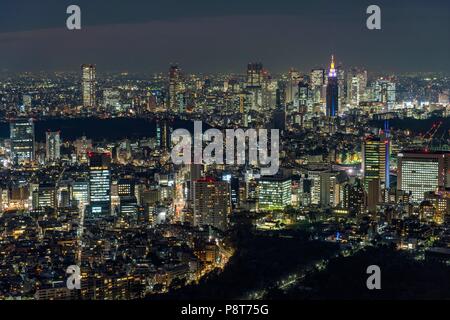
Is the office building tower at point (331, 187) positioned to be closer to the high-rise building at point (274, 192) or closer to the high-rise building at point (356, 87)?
the high-rise building at point (274, 192)

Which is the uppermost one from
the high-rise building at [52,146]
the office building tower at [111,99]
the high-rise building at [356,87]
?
the high-rise building at [356,87]

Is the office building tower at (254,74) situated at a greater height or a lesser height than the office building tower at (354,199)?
greater

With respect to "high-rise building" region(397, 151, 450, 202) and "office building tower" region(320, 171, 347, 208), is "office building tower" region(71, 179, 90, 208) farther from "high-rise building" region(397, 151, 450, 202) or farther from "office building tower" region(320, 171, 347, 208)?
"high-rise building" region(397, 151, 450, 202)

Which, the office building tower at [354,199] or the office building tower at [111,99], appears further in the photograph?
the office building tower at [111,99]

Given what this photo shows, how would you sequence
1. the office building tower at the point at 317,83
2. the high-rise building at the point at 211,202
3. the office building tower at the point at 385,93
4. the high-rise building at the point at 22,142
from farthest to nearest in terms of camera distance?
1. the high-rise building at the point at 22,142
2. the office building tower at the point at 317,83
3. the office building tower at the point at 385,93
4. the high-rise building at the point at 211,202

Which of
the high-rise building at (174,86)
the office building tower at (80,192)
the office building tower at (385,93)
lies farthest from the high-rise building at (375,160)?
the office building tower at (80,192)

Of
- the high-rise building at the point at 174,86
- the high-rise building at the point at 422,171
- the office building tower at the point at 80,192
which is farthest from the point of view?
the high-rise building at the point at 422,171
